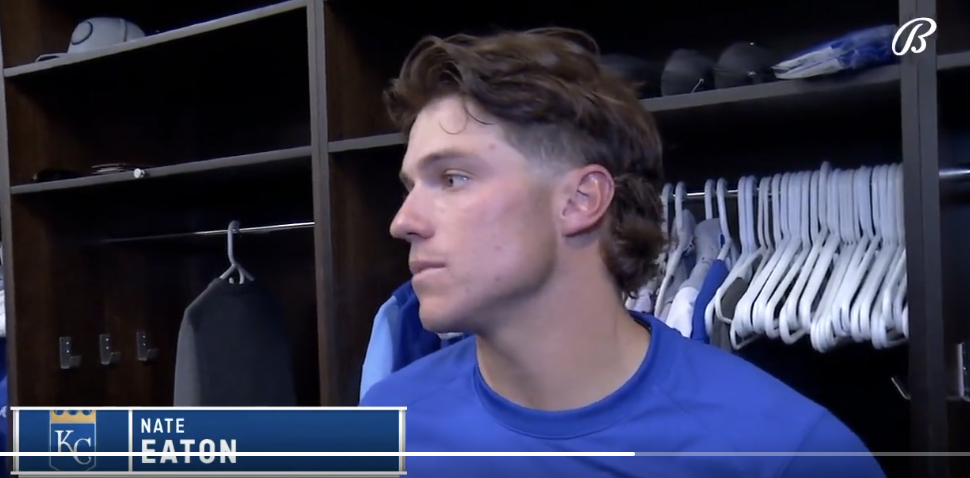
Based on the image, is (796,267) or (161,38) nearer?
(796,267)

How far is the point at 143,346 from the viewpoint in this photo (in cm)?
142

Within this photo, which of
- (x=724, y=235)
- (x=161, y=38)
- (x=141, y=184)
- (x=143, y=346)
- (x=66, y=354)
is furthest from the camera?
(x=143, y=346)

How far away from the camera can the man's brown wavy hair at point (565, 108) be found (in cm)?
66

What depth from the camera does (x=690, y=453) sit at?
2.11 feet

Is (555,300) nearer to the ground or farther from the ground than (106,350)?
farther from the ground

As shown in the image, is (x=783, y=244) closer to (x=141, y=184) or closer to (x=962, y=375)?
(x=962, y=375)

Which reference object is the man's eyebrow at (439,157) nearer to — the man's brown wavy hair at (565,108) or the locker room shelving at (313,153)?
the man's brown wavy hair at (565,108)

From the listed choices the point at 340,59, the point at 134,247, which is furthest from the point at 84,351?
the point at 340,59

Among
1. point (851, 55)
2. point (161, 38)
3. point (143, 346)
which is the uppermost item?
point (161, 38)

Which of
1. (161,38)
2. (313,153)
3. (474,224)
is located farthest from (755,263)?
(161,38)

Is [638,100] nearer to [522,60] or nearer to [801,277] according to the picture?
[522,60]

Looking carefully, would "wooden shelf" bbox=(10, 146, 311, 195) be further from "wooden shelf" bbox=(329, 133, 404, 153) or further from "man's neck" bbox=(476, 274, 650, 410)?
"man's neck" bbox=(476, 274, 650, 410)

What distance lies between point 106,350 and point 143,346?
8 cm

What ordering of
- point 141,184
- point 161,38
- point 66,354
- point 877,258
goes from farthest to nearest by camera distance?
Result: point 66,354 < point 141,184 < point 161,38 < point 877,258
